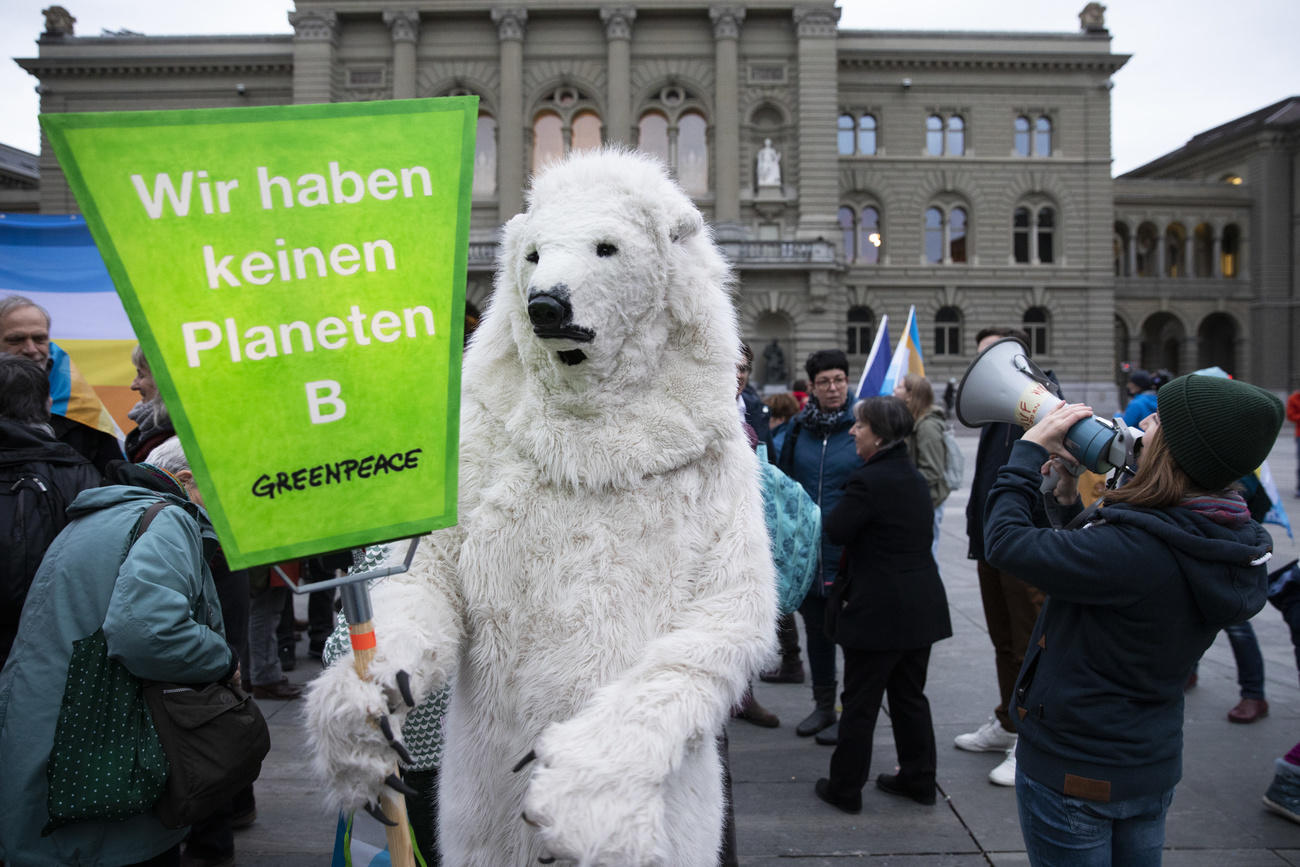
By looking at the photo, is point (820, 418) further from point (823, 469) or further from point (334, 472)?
point (334, 472)

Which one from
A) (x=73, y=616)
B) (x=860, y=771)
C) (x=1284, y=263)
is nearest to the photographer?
(x=73, y=616)

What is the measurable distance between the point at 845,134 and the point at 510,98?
1381 centimetres

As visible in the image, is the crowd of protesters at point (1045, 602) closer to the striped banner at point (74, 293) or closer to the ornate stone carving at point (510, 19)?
the striped banner at point (74, 293)

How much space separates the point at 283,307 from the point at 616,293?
0.73 metres

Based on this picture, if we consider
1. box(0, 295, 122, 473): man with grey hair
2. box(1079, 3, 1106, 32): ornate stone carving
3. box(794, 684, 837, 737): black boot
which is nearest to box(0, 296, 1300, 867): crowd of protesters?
box(0, 295, 122, 473): man with grey hair

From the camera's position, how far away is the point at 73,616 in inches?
91.5

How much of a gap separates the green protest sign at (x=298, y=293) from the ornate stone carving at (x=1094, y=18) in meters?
42.2

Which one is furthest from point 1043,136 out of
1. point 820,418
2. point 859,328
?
point 820,418

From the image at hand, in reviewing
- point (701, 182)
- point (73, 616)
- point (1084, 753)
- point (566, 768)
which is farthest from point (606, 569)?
point (701, 182)

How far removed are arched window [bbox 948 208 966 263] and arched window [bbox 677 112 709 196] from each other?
35.8 ft

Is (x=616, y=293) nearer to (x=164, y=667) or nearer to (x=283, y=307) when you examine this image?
(x=283, y=307)

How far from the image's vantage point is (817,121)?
3278cm

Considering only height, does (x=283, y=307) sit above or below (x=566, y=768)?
above

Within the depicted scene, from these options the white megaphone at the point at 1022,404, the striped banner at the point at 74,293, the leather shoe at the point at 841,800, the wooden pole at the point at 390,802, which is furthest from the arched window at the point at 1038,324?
the wooden pole at the point at 390,802
